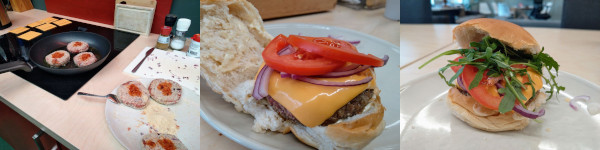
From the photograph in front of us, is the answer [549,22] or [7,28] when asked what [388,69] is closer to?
[7,28]

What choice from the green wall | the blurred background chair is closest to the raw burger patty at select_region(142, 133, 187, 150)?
the green wall

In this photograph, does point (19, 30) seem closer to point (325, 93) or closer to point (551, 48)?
point (325, 93)

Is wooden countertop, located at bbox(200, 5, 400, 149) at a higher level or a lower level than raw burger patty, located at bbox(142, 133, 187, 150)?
higher

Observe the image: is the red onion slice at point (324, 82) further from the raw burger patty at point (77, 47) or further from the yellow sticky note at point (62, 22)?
the yellow sticky note at point (62, 22)

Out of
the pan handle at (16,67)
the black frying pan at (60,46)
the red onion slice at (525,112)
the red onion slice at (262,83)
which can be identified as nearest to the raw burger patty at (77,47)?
the black frying pan at (60,46)

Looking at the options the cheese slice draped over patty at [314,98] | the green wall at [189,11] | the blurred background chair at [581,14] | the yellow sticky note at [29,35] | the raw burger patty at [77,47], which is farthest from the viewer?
the blurred background chair at [581,14]

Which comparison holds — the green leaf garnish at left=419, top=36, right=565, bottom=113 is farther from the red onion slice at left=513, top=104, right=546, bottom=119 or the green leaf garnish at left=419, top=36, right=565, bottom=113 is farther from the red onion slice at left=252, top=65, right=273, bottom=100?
the red onion slice at left=252, top=65, right=273, bottom=100
